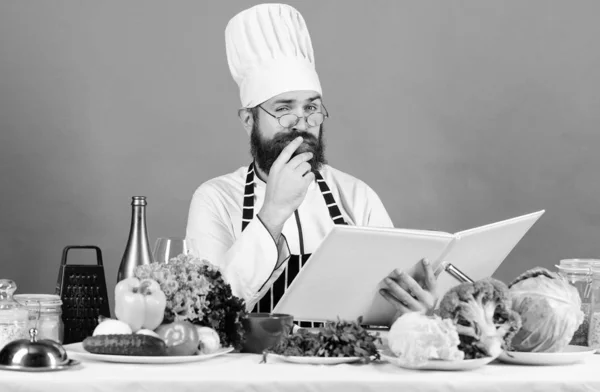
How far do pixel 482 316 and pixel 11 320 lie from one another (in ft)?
3.68

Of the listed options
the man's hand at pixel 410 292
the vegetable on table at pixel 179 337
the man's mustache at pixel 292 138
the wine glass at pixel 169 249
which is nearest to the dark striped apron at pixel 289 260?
the man's mustache at pixel 292 138

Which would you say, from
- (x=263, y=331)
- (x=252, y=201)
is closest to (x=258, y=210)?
(x=252, y=201)

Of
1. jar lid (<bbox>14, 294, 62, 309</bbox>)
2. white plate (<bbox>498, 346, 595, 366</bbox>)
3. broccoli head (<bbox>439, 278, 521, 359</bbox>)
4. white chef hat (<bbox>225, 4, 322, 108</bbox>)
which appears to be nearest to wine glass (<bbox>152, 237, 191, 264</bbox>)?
jar lid (<bbox>14, 294, 62, 309</bbox>)

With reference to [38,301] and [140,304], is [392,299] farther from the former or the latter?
[38,301]

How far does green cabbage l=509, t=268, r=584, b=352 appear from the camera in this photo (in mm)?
2070

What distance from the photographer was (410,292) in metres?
2.51

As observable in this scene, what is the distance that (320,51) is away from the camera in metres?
4.71

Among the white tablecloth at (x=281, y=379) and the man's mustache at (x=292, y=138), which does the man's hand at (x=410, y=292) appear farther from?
the man's mustache at (x=292, y=138)

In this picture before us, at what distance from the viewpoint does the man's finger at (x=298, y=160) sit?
2961 mm

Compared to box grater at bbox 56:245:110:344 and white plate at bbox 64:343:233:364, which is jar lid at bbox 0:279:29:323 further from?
box grater at bbox 56:245:110:344

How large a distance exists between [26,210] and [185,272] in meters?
2.48

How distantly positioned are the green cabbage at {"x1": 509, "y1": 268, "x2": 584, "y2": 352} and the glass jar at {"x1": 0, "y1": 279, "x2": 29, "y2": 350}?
119 centimetres

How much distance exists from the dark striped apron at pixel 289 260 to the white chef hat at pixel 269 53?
363 millimetres

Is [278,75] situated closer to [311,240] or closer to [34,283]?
[311,240]
